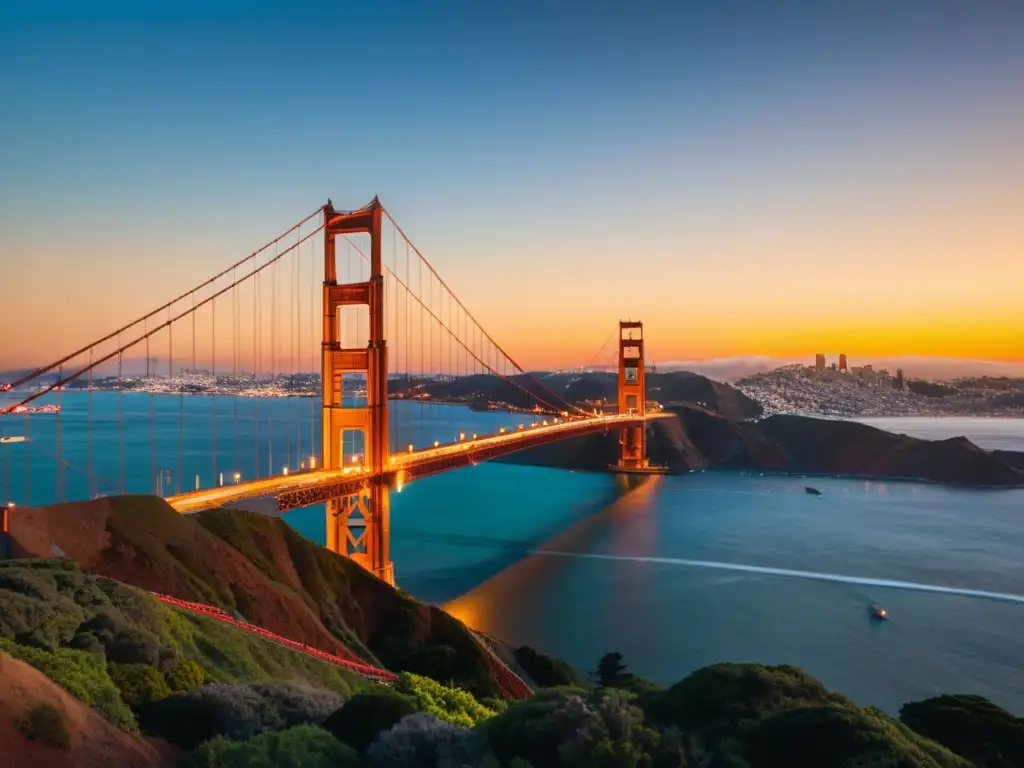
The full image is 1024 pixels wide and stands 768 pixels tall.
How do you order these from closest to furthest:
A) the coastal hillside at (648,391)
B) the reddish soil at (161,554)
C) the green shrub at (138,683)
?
the green shrub at (138,683) < the reddish soil at (161,554) < the coastal hillside at (648,391)

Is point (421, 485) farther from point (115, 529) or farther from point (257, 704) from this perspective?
point (257, 704)

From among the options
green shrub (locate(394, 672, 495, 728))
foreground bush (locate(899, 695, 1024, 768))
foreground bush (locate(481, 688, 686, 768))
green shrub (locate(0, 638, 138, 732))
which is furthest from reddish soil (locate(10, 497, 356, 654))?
foreground bush (locate(899, 695, 1024, 768))

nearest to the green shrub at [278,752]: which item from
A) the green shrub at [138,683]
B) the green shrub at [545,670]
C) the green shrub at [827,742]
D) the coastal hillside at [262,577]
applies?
the green shrub at [138,683]

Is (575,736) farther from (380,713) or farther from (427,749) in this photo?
(380,713)

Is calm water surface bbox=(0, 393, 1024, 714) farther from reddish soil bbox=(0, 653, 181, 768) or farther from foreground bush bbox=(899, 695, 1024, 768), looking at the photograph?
reddish soil bbox=(0, 653, 181, 768)

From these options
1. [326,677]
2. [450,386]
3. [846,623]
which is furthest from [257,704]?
[450,386]

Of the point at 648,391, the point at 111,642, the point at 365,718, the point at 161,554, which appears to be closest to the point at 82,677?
the point at 111,642

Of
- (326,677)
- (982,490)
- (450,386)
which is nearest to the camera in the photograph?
(326,677)

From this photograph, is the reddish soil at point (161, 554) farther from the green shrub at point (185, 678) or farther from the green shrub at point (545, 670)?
the green shrub at point (545, 670)
